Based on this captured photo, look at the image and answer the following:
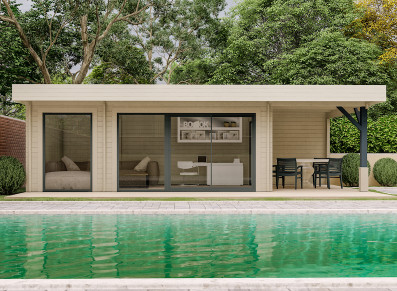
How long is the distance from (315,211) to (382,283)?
535cm

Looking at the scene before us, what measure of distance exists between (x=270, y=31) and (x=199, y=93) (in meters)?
13.6

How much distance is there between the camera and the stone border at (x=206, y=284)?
397 centimetres

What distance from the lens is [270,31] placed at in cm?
2441

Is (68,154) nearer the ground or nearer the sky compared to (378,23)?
nearer the ground

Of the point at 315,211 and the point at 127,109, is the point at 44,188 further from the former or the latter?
the point at 315,211

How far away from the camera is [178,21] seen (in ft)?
82.2

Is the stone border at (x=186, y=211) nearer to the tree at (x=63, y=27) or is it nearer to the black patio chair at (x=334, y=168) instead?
the black patio chair at (x=334, y=168)

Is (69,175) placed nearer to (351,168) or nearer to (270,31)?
(351,168)

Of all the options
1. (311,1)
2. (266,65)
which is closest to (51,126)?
(266,65)

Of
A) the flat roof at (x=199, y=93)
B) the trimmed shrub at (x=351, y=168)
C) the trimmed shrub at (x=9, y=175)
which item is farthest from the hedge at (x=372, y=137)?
the trimmed shrub at (x=9, y=175)

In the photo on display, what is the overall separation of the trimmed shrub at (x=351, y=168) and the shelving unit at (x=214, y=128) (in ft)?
14.7

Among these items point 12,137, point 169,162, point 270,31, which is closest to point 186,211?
point 169,162

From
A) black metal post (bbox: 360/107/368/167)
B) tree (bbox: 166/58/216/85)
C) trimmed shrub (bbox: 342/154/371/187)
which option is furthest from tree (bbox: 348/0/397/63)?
black metal post (bbox: 360/107/368/167)

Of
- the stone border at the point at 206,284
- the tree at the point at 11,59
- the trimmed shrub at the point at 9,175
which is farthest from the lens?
the tree at the point at 11,59
